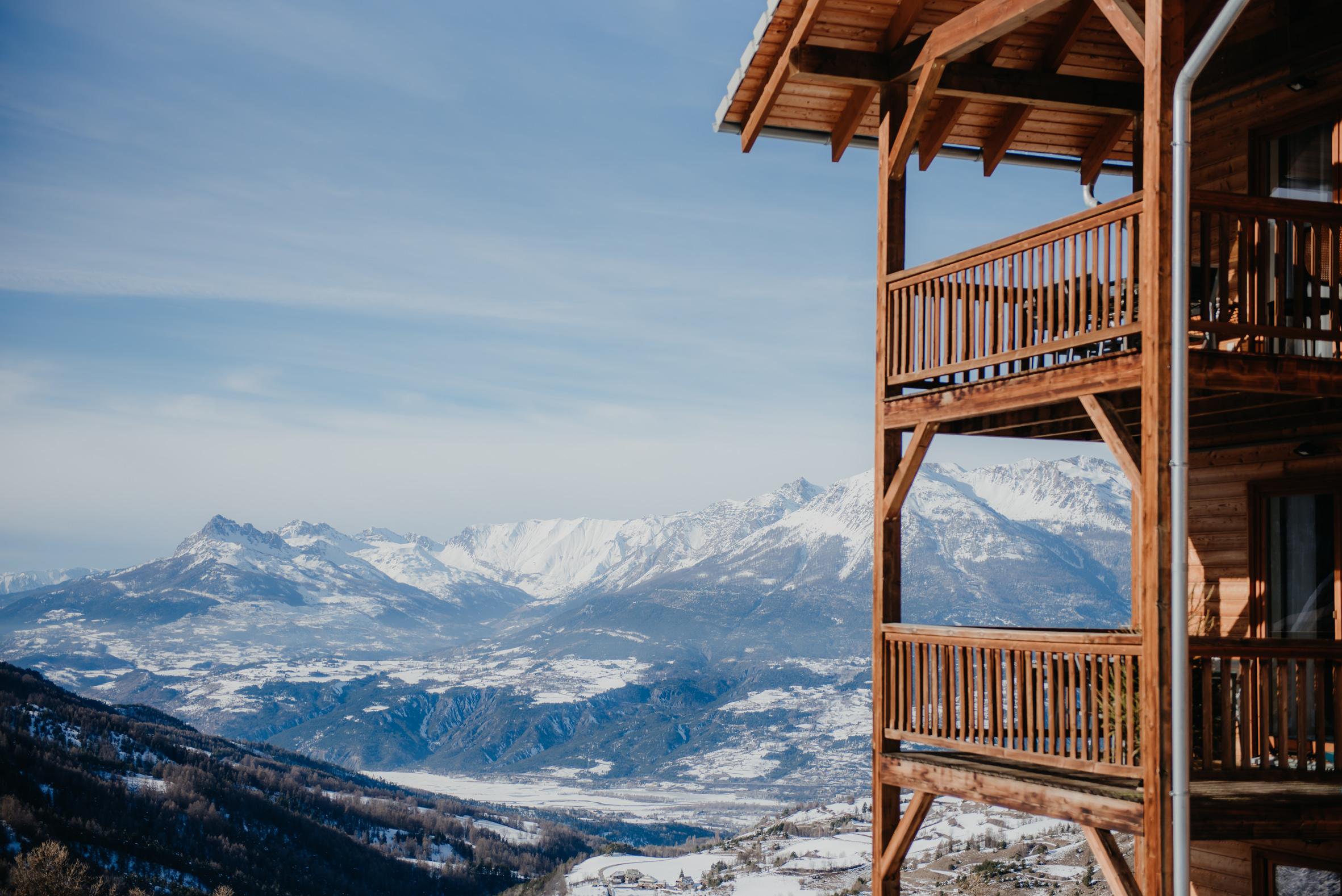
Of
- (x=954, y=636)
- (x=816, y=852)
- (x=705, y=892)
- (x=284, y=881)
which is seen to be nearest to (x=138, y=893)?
(x=705, y=892)

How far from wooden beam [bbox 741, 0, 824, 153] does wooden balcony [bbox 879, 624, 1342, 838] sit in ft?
18.0

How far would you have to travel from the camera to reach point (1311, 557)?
1306 centimetres

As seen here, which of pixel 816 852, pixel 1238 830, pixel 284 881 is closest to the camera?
pixel 1238 830

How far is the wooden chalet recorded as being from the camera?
10047 mm

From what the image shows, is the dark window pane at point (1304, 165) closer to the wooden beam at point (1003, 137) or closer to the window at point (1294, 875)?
the wooden beam at point (1003, 137)

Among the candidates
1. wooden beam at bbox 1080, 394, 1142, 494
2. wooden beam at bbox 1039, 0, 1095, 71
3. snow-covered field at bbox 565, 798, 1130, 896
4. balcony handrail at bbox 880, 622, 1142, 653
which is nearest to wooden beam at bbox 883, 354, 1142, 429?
wooden beam at bbox 1080, 394, 1142, 494

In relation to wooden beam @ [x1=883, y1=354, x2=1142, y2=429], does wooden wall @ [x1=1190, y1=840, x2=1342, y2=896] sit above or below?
below

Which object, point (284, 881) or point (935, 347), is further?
point (284, 881)

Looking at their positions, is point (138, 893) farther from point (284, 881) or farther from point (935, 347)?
point (935, 347)

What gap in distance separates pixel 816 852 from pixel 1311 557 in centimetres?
6346

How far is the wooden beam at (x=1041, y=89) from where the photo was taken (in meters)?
13.7

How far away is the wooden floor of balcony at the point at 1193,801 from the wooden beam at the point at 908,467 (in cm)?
245

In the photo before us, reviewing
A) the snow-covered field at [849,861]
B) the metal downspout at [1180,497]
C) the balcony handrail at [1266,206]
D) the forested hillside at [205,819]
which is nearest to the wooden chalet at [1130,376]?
the balcony handrail at [1266,206]

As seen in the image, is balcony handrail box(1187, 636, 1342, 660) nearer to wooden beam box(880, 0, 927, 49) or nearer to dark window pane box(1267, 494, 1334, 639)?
dark window pane box(1267, 494, 1334, 639)
